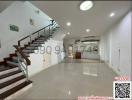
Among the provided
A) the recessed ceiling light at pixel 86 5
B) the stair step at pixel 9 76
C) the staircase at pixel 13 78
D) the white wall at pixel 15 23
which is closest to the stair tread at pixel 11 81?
the staircase at pixel 13 78

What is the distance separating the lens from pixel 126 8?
4.75 m

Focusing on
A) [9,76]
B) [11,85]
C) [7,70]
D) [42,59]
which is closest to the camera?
[11,85]

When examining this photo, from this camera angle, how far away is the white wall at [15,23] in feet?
18.5

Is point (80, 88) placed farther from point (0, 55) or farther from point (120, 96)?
point (0, 55)

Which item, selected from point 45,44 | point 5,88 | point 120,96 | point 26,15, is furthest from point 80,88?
point 26,15

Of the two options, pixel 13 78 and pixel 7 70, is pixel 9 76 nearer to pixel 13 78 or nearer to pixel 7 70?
pixel 13 78

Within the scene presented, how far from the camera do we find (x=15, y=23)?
646 centimetres

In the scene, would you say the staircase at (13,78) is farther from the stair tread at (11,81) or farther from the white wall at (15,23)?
the white wall at (15,23)

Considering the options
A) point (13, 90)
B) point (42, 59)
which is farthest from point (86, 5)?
point (42, 59)

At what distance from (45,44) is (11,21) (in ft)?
8.49

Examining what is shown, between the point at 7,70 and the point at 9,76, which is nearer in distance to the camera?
the point at 9,76

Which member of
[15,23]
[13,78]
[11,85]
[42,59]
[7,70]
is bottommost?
[11,85]

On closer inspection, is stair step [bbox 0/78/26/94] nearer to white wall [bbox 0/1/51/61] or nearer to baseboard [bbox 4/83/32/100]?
baseboard [bbox 4/83/32/100]

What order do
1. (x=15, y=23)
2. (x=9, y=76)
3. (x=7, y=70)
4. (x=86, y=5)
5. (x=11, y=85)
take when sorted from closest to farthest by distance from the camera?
(x=11, y=85)
(x=9, y=76)
(x=7, y=70)
(x=86, y=5)
(x=15, y=23)
